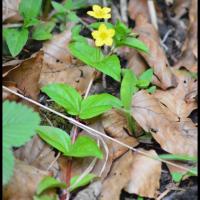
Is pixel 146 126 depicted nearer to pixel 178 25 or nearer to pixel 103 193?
pixel 103 193

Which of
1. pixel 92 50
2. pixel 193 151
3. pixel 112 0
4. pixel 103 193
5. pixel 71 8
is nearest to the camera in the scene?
pixel 103 193

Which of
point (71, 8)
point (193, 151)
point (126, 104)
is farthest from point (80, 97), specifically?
point (71, 8)

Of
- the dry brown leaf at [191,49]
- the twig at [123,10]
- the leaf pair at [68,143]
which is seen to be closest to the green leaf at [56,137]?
the leaf pair at [68,143]

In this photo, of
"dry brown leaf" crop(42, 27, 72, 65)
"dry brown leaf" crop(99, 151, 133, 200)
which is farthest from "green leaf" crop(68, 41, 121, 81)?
"dry brown leaf" crop(99, 151, 133, 200)

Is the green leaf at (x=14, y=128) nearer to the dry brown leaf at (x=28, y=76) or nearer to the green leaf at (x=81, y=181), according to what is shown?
the green leaf at (x=81, y=181)

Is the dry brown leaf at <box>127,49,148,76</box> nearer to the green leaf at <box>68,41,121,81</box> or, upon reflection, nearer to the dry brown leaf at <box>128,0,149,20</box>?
the green leaf at <box>68,41,121,81</box>

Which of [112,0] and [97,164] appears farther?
[112,0]
